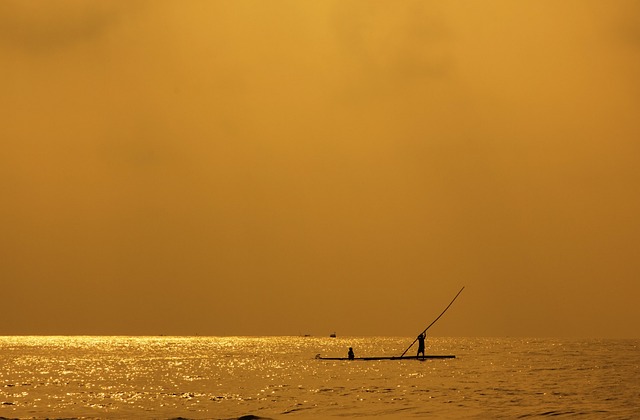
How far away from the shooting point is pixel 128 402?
41.8 meters

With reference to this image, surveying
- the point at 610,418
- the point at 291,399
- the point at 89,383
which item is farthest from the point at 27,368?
the point at 610,418

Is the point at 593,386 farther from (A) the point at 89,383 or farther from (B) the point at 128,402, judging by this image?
(A) the point at 89,383

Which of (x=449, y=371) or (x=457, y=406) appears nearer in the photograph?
(x=457, y=406)

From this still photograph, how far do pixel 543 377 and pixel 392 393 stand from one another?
15.9 m

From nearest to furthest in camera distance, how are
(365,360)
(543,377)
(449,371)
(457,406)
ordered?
(457,406)
(543,377)
(449,371)
(365,360)

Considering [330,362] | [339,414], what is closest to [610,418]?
[339,414]

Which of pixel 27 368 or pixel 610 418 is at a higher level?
pixel 27 368

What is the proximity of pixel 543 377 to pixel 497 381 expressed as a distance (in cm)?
536

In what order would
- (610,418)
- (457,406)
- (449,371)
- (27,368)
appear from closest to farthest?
(610,418), (457,406), (449,371), (27,368)

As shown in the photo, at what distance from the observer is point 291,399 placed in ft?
138

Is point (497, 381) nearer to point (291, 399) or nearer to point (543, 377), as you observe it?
point (543, 377)

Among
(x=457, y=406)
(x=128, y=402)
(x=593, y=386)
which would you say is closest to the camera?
(x=457, y=406)

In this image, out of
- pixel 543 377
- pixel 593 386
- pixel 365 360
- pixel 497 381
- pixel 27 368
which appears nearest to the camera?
pixel 593 386

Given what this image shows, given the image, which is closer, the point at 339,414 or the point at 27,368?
the point at 339,414
